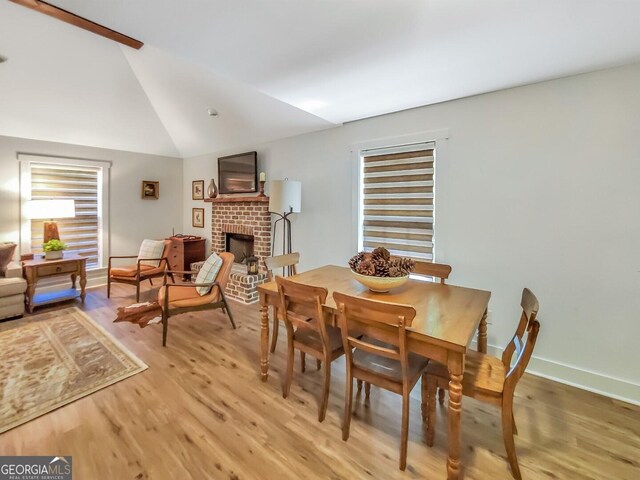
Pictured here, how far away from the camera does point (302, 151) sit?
12.9ft

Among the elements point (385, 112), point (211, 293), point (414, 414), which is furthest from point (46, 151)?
point (414, 414)

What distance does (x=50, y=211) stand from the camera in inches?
156

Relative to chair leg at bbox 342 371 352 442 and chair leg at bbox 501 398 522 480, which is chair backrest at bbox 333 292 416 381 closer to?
chair leg at bbox 342 371 352 442

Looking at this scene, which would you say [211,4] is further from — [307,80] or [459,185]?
[459,185]

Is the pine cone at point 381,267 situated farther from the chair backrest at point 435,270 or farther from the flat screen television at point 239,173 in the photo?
the flat screen television at point 239,173

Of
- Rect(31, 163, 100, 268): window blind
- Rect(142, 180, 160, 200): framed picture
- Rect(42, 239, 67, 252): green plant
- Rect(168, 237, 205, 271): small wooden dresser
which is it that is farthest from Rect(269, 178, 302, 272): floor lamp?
Rect(31, 163, 100, 268): window blind

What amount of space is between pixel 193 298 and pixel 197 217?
2.80 meters

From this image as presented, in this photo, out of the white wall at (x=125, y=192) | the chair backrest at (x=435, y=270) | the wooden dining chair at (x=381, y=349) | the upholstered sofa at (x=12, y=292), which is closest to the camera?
the wooden dining chair at (x=381, y=349)

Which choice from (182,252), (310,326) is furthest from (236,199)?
(310,326)

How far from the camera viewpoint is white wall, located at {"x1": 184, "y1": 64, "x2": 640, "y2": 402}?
2.12m

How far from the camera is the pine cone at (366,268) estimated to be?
1964 millimetres

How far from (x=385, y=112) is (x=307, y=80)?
3.42ft

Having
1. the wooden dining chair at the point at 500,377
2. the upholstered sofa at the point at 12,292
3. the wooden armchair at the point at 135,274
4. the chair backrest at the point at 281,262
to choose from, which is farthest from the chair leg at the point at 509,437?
the upholstered sofa at the point at 12,292

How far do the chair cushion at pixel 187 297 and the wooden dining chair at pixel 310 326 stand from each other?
136 centimetres
